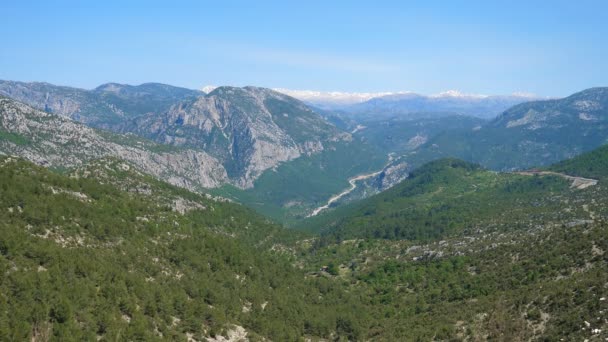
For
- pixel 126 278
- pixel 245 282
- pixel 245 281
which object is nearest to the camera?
pixel 126 278

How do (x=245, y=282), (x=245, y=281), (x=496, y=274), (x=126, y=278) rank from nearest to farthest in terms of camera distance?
1. (x=126, y=278)
2. (x=245, y=282)
3. (x=496, y=274)
4. (x=245, y=281)

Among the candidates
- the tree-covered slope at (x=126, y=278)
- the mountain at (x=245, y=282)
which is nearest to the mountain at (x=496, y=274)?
the mountain at (x=245, y=282)

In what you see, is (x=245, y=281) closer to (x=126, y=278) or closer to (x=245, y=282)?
(x=245, y=282)

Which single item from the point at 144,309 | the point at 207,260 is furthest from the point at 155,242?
the point at 144,309

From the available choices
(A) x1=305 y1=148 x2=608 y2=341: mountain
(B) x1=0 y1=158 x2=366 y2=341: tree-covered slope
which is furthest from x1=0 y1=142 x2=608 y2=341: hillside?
(A) x1=305 y1=148 x2=608 y2=341: mountain

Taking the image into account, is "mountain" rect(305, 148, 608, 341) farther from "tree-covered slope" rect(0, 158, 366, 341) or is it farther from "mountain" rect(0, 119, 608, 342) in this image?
"tree-covered slope" rect(0, 158, 366, 341)

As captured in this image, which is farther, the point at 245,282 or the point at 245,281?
the point at 245,281

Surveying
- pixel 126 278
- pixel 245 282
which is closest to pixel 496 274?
pixel 245 282

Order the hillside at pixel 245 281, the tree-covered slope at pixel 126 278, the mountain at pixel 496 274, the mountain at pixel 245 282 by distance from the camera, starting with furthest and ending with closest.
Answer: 1. the mountain at pixel 496 274
2. the hillside at pixel 245 281
3. the mountain at pixel 245 282
4. the tree-covered slope at pixel 126 278

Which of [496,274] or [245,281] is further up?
[496,274]

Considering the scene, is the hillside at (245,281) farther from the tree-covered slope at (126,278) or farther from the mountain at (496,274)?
the mountain at (496,274)

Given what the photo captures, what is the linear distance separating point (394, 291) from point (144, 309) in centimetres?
7159

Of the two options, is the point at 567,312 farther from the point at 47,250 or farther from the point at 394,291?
the point at 47,250

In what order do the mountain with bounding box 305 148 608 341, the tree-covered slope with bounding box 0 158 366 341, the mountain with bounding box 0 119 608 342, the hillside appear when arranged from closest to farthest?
the tree-covered slope with bounding box 0 158 366 341, the mountain with bounding box 0 119 608 342, the hillside, the mountain with bounding box 305 148 608 341
